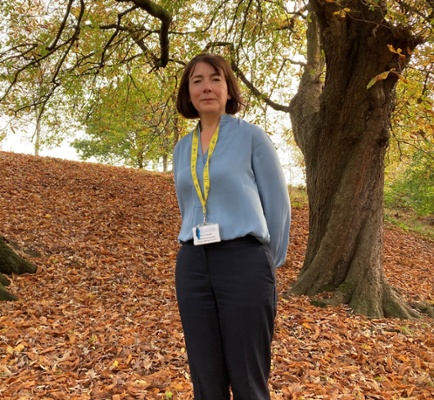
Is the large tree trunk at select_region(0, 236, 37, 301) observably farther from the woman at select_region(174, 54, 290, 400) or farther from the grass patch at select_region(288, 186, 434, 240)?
the grass patch at select_region(288, 186, 434, 240)

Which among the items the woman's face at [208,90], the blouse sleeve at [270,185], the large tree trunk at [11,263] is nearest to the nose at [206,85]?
the woman's face at [208,90]

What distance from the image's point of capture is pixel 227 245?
2.10m

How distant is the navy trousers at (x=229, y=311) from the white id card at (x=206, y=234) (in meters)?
A: 0.04

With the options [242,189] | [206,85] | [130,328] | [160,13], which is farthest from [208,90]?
[160,13]

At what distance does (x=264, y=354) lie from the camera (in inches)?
87.0

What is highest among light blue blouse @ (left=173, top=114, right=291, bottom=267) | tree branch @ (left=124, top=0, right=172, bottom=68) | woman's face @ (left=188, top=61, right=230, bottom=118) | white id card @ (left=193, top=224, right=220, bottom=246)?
tree branch @ (left=124, top=0, right=172, bottom=68)

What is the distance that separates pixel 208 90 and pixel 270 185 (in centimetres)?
54

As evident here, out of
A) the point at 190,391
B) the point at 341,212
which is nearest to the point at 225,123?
the point at 190,391

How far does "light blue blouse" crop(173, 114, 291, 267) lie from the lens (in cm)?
212

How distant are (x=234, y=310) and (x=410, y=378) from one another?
9.75ft

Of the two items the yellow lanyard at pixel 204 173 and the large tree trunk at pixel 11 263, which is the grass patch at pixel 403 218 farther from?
the yellow lanyard at pixel 204 173

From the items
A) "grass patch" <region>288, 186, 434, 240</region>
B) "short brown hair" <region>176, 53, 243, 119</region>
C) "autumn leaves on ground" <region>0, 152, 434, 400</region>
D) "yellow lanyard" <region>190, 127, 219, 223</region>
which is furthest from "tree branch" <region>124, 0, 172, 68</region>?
"grass patch" <region>288, 186, 434, 240</region>

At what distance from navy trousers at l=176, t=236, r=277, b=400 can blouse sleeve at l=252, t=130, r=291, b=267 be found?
4.9 inches

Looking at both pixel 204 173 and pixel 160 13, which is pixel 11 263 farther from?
pixel 204 173
